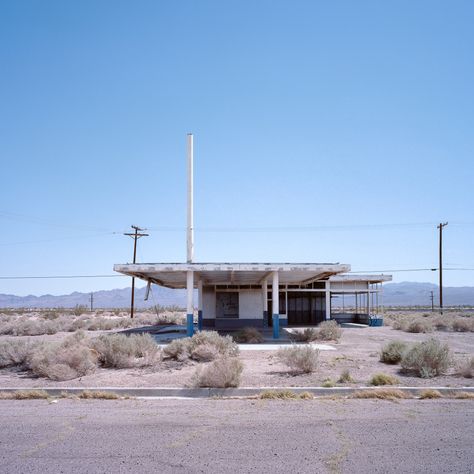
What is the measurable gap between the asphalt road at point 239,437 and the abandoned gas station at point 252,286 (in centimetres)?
1291

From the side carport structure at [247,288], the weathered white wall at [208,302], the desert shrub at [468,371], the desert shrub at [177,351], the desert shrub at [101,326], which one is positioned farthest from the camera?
the desert shrub at [101,326]

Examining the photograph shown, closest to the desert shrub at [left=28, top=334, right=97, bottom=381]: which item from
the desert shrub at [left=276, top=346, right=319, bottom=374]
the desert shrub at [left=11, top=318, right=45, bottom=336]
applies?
the desert shrub at [left=276, top=346, right=319, bottom=374]

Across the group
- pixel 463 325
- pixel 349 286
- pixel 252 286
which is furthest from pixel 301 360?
pixel 349 286

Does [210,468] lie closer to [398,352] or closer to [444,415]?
[444,415]

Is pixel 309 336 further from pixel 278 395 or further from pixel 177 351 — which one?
pixel 278 395

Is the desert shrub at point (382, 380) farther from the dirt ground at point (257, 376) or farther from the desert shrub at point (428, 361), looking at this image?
the desert shrub at point (428, 361)

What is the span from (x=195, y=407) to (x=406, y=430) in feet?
→ 12.5

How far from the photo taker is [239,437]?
7188 mm

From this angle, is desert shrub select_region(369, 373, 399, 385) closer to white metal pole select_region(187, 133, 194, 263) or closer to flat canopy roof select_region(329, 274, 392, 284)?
white metal pole select_region(187, 133, 194, 263)

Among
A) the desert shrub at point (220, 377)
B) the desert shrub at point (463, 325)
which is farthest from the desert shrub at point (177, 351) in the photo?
the desert shrub at point (463, 325)

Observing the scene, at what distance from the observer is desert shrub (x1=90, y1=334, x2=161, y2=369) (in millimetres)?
14320

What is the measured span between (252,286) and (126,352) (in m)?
19.1

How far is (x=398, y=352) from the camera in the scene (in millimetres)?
15180

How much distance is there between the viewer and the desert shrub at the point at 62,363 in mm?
12406
